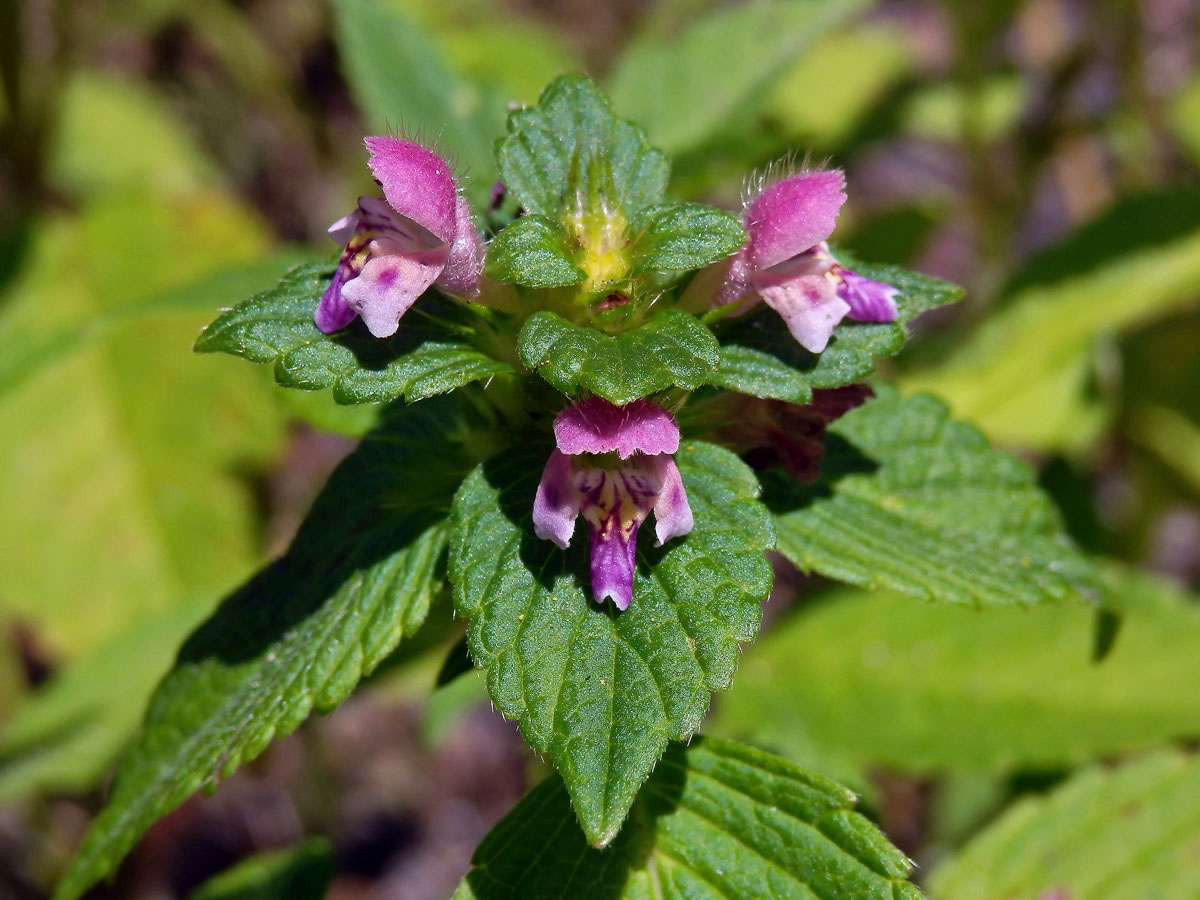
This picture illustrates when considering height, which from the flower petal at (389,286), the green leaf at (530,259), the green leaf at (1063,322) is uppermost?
the flower petal at (389,286)

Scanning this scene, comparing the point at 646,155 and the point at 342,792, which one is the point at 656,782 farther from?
the point at 342,792

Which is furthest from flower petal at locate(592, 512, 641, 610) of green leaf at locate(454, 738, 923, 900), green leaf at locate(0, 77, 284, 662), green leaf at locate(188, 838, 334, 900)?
green leaf at locate(0, 77, 284, 662)

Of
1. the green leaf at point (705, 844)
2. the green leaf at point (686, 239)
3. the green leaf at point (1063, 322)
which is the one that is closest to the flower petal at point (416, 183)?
the green leaf at point (686, 239)

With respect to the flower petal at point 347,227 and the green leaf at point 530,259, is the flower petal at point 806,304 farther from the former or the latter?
the flower petal at point 347,227

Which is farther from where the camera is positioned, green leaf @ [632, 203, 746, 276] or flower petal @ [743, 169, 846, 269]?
flower petal @ [743, 169, 846, 269]

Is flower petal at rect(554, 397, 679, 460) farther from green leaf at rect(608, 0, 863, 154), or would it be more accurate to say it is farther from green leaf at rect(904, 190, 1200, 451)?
green leaf at rect(608, 0, 863, 154)

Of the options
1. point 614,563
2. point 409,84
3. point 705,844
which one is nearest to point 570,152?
point 614,563

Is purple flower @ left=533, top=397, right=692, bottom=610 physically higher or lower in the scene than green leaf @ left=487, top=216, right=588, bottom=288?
lower
